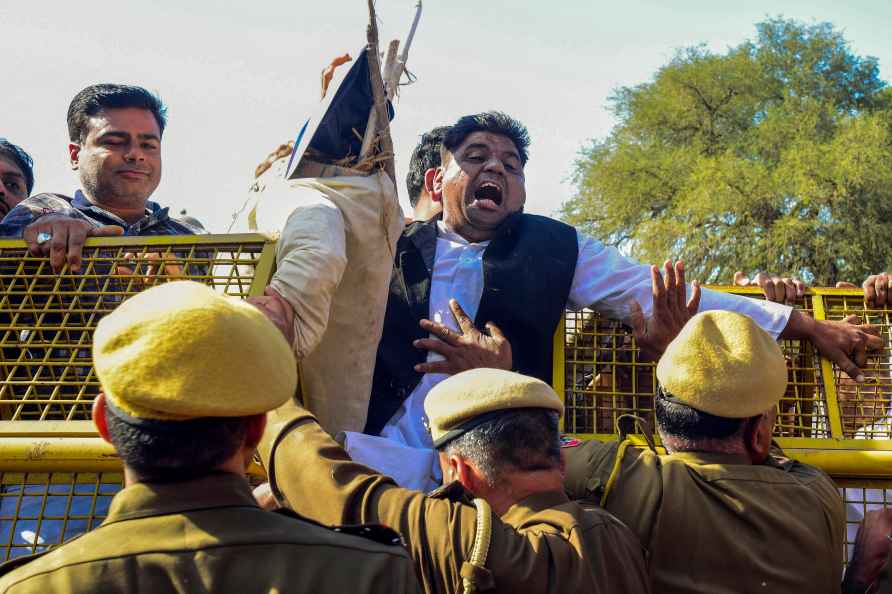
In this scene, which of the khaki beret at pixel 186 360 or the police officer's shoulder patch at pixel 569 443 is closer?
the khaki beret at pixel 186 360

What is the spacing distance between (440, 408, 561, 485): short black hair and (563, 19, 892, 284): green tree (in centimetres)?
1936

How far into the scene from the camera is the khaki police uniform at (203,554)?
1567 millimetres

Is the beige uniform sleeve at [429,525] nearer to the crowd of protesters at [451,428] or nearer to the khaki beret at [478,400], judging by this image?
the crowd of protesters at [451,428]

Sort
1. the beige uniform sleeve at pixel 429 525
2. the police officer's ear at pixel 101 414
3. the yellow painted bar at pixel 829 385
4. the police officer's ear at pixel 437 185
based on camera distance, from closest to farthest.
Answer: the police officer's ear at pixel 101 414 → the beige uniform sleeve at pixel 429 525 → the yellow painted bar at pixel 829 385 → the police officer's ear at pixel 437 185

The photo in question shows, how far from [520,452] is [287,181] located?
1356mm

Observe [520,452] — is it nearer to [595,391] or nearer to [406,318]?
→ [595,391]

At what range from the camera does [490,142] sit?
163 inches

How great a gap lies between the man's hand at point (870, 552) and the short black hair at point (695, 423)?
48 cm

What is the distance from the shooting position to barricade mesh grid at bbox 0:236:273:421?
114 inches

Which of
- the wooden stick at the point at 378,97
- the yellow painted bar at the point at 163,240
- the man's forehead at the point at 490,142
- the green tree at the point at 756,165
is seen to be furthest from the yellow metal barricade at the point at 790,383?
the green tree at the point at 756,165

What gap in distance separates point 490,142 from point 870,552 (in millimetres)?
2196

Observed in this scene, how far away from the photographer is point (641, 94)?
25.7 metres

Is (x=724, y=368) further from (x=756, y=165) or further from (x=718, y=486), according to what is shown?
(x=756, y=165)

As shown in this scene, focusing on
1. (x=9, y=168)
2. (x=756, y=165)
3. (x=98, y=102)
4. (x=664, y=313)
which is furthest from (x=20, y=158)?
(x=756, y=165)
